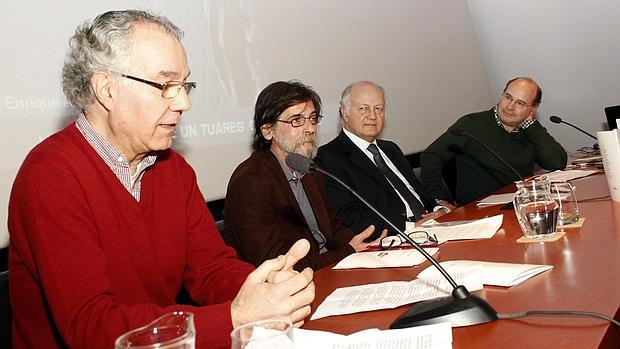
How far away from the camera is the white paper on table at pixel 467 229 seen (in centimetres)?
190

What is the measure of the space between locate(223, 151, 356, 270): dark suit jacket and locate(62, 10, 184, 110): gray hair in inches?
34.7

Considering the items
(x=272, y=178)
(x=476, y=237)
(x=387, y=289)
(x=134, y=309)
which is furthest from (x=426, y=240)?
(x=134, y=309)

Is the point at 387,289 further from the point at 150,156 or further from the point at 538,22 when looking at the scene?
the point at 538,22

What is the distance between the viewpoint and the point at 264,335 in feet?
2.86

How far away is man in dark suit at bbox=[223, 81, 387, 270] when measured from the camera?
2309 mm

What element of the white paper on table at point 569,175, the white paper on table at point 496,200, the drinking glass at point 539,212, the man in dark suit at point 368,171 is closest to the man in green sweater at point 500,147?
the man in dark suit at point 368,171

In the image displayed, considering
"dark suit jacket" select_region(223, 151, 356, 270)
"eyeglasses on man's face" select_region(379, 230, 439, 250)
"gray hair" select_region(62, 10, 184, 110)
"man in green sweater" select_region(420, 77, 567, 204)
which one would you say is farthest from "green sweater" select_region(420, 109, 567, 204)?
"gray hair" select_region(62, 10, 184, 110)

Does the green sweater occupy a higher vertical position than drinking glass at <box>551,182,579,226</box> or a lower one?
lower

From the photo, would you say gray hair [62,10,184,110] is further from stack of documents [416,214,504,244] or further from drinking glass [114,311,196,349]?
stack of documents [416,214,504,244]

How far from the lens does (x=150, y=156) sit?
1.68 m

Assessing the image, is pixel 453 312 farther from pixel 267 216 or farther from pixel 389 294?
pixel 267 216

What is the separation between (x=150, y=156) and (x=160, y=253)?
10.3 inches

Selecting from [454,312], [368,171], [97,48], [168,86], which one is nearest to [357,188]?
[368,171]

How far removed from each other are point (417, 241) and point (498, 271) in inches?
22.9
